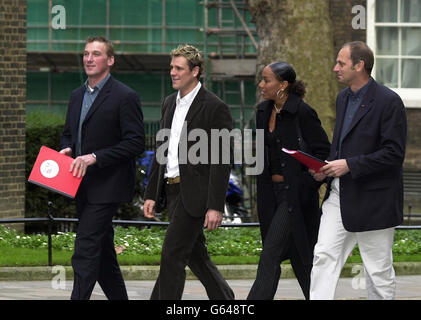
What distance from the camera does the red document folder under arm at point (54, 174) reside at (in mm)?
7930

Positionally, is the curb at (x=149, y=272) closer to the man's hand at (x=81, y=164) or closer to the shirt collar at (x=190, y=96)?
the man's hand at (x=81, y=164)

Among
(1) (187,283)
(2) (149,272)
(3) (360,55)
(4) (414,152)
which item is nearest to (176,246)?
(3) (360,55)

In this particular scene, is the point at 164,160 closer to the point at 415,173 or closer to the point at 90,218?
the point at 90,218

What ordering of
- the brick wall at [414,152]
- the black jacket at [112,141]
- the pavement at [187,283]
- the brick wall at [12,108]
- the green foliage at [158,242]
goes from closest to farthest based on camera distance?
the black jacket at [112,141] < the pavement at [187,283] < the green foliage at [158,242] < the brick wall at [12,108] < the brick wall at [414,152]

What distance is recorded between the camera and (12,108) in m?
16.6

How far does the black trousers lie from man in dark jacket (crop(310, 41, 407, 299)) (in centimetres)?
44

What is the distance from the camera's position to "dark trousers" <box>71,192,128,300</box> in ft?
25.8

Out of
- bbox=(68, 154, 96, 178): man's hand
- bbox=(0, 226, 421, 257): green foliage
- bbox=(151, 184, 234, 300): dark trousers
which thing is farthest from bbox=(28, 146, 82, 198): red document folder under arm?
bbox=(0, 226, 421, 257): green foliage

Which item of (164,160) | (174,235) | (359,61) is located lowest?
(174,235)

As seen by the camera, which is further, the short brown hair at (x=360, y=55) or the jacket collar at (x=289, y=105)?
the jacket collar at (x=289, y=105)

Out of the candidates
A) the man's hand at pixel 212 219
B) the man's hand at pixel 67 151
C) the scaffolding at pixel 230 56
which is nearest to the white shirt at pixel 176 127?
the man's hand at pixel 212 219
